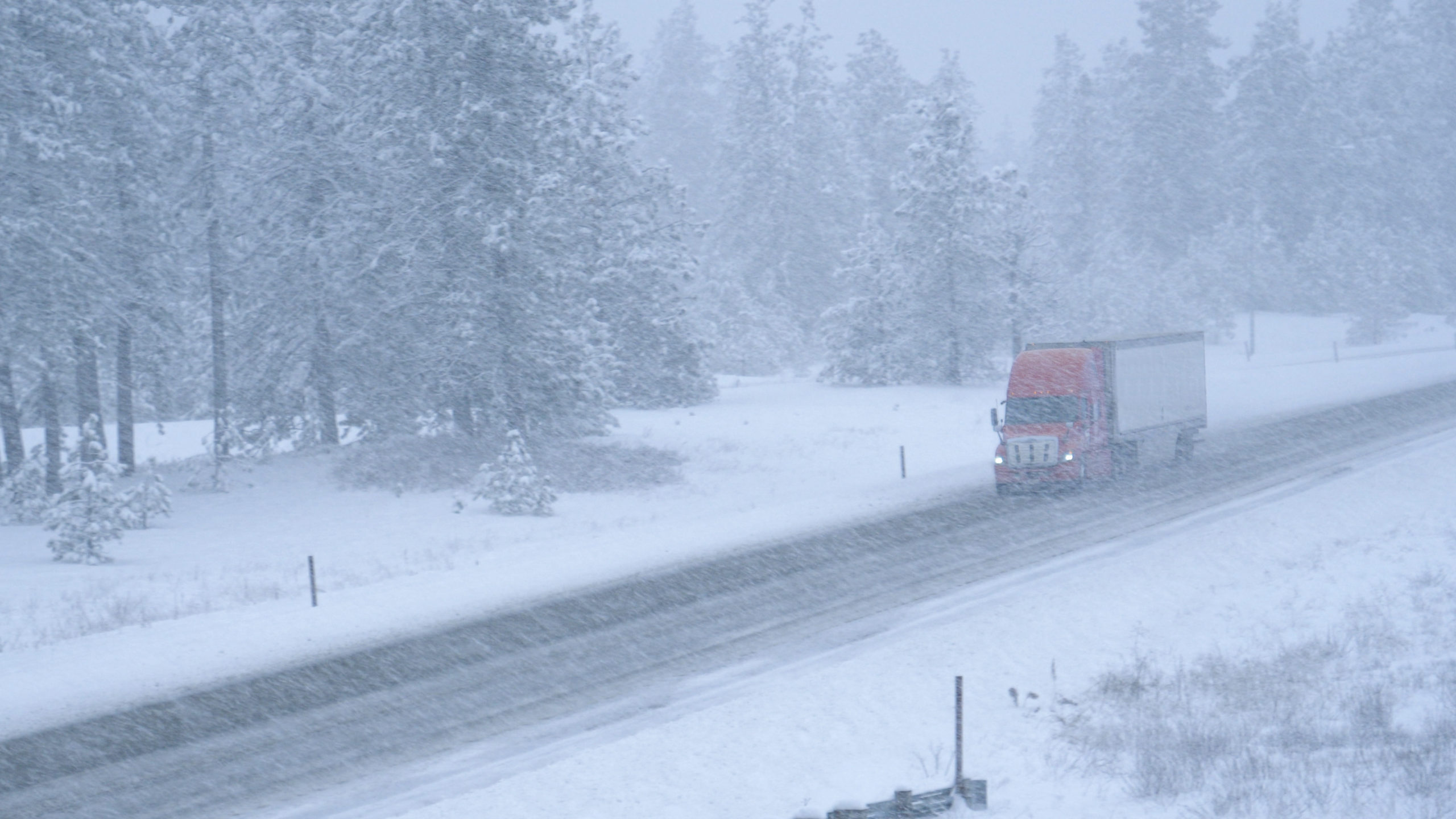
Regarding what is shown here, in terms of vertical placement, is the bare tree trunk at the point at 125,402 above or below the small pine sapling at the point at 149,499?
above

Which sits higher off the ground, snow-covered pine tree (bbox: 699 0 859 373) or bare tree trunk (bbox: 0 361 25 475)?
snow-covered pine tree (bbox: 699 0 859 373)

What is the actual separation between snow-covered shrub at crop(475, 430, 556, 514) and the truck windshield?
33.8 feet

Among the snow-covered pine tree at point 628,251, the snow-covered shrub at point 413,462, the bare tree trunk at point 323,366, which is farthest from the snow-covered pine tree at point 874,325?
the bare tree trunk at point 323,366

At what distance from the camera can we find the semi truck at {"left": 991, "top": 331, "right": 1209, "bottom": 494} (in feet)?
81.2

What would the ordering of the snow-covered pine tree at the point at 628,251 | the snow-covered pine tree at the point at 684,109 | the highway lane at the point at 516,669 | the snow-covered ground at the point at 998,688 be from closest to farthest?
the snow-covered ground at the point at 998,688 < the highway lane at the point at 516,669 < the snow-covered pine tree at the point at 628,251 < the snow-covered pine tree at the point at 684,109

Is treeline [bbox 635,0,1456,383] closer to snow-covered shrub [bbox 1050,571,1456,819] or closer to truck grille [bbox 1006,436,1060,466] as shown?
truck grille [bbox 1006,436,1060,466]

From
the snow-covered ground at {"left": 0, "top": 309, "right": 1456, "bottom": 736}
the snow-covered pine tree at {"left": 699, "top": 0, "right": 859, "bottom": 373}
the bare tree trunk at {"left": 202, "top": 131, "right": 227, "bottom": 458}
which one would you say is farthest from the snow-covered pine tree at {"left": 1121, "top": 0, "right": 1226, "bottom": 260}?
the bare tree trunk at {"left": 202, "top": 131, "right": 227, "bottom": 458}

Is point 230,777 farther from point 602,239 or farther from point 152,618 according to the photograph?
point 602,239

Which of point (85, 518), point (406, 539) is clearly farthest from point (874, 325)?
point (85, 518)

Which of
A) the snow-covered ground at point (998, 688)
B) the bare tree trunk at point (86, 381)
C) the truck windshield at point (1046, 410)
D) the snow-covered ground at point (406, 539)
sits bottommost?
the snow-covered ground at point (998, 688)

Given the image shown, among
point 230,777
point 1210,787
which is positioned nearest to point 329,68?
point 230,777

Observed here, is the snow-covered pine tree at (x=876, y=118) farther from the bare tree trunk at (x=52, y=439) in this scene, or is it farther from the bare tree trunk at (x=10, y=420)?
the bare tree trunk at (x=10, y=420)

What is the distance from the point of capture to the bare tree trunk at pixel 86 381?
27484mm

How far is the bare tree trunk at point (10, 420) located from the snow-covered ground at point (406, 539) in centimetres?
264
